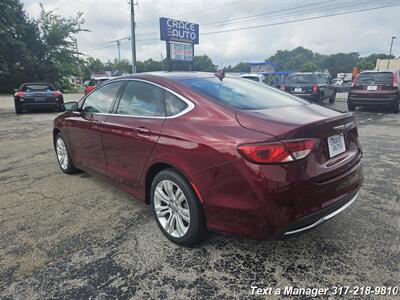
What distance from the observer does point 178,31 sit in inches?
971

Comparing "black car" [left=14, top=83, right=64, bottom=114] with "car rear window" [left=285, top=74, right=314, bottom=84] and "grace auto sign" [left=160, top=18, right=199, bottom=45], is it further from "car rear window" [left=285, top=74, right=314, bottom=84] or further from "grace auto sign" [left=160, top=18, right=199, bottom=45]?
"grace auto sign" [left=160, top=18, right=199, bottom=45]

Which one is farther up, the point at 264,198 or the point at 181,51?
the point at 181,51

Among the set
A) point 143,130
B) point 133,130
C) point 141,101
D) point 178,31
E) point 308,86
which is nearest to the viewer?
point 143,130

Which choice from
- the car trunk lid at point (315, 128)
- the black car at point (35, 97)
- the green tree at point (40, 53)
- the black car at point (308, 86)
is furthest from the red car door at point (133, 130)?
the green tree at point (40, 53)

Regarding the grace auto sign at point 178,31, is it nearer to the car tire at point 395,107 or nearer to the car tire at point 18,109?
the car tire at point 18,109

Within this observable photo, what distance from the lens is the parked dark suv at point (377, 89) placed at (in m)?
11.7

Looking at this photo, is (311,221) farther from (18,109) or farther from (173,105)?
(18,109)

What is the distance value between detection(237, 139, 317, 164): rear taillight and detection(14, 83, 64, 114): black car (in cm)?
1250

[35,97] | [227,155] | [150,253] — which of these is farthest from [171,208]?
[35,97]

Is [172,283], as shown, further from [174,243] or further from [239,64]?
[239,64]

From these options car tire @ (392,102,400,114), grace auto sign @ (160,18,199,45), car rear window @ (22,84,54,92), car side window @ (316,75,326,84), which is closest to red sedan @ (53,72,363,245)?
car tire @ (392,102,400,114)

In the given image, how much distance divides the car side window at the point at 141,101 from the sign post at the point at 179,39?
20230mm

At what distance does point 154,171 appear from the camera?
121 inches

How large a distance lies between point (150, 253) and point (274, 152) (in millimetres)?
1442
